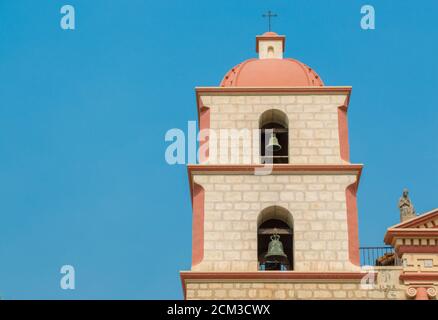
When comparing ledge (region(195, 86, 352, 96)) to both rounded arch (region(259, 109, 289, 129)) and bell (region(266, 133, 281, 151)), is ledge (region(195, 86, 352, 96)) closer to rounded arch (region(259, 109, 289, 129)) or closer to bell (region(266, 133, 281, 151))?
rounded arch (region(259, 109, 289, 129))

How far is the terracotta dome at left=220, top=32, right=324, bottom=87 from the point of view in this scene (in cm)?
2791

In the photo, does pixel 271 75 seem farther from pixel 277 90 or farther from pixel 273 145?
pixel 273 145

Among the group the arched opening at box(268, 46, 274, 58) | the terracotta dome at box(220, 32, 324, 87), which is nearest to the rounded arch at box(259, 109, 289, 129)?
the terracotta dome at box(220, 32, 324, 87)

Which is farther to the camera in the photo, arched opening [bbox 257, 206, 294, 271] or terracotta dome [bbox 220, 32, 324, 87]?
terracotta dome [bbox 220, 32, 324, 87]

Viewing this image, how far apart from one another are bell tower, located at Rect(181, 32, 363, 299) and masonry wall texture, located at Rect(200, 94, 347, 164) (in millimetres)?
23

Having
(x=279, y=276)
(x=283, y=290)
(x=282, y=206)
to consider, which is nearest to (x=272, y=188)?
(x=282, y=206)

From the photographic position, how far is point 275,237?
25.8 meters

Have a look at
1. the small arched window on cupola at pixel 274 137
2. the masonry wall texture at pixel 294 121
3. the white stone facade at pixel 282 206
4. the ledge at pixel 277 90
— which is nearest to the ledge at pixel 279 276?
the white stone facade at pixel 282 206

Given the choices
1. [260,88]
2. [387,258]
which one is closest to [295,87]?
[260,88]
